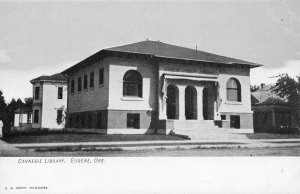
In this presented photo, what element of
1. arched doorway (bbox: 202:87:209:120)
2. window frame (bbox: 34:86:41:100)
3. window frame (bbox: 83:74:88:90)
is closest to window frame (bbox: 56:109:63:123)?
window frame (bbox: 34:86:41:100)

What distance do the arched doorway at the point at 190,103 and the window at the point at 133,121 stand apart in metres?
3.51

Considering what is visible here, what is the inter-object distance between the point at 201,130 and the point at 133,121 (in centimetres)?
399

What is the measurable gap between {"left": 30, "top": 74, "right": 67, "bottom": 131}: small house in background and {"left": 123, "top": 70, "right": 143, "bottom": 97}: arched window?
49.1ft

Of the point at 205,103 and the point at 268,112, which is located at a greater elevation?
the point at 205,103

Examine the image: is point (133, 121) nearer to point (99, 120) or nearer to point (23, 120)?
point (99, 120)

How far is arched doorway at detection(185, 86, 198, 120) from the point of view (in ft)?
66.1

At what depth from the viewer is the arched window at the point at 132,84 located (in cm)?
1872

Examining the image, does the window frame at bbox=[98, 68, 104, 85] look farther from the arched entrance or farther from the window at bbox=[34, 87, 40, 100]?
the window at bbox=[34, 87, 40, 100]

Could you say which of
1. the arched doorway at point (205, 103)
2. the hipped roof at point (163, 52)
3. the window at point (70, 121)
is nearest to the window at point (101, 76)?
the hipped roof at point (163, 52)

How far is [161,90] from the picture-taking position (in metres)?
19.0

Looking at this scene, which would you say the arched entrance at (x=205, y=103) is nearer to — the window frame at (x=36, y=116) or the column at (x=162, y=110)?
the column at (x=162, y=110)

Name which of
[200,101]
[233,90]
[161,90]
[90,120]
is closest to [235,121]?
[233,90]
